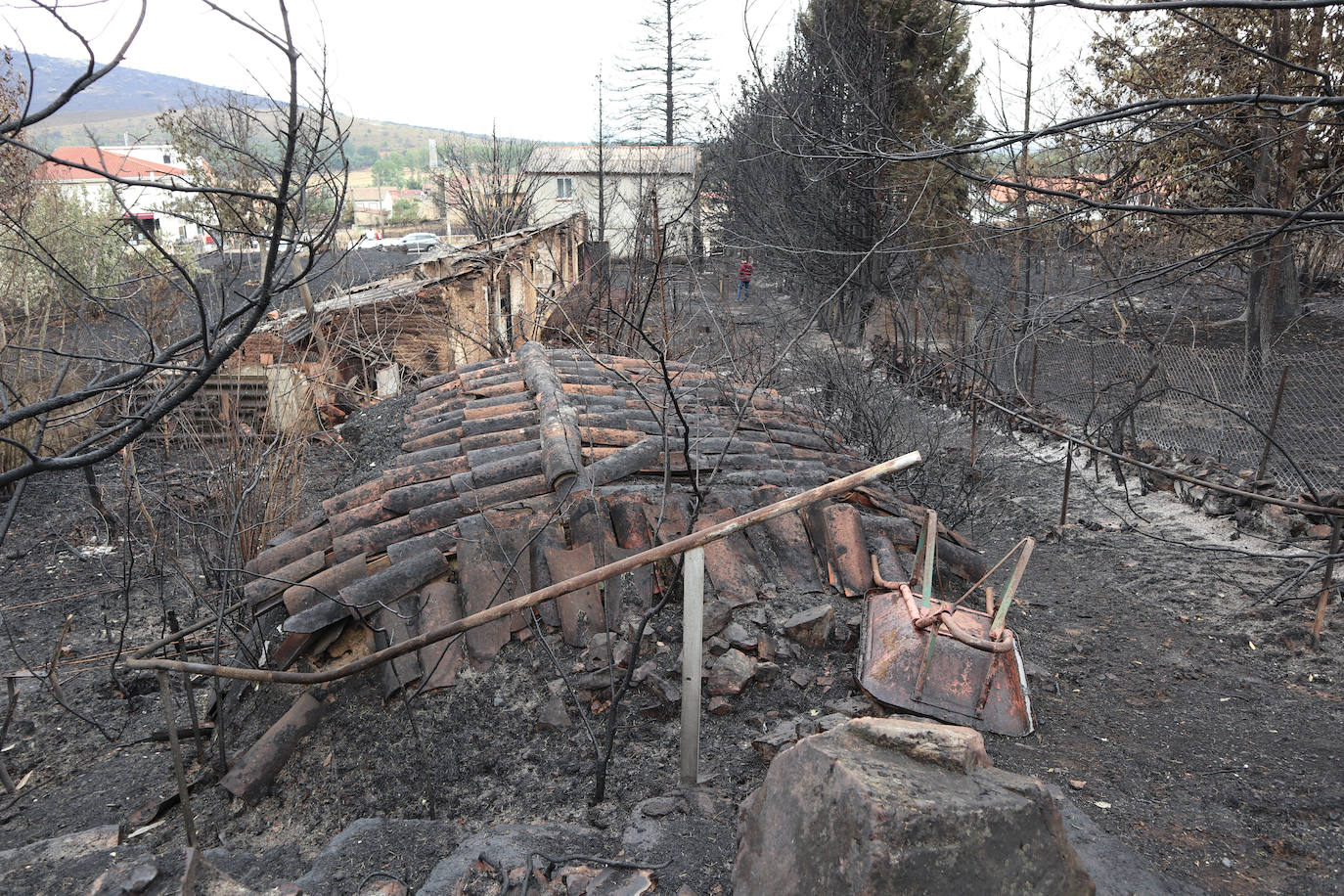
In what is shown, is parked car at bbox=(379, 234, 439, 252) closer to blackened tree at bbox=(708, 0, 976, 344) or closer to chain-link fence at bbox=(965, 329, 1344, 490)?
blackened tree at bbox=(708, 0, 976, 344)

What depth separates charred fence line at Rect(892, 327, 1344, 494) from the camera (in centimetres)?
821

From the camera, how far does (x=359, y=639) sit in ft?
11.8

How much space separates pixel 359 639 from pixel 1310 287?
19.1 metres

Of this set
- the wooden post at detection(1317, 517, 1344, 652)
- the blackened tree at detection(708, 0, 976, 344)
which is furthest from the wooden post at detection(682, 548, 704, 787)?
the blackened tree at detection(708, 0, 976, 344)

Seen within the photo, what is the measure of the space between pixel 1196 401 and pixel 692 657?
10541mm

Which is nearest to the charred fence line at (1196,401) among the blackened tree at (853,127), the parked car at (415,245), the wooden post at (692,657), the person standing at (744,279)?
the blackened tree at (853,127)

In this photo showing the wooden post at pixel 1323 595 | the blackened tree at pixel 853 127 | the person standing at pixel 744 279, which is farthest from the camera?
the person standing at pixel 744 279

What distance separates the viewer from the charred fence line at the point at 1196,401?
26.9ft

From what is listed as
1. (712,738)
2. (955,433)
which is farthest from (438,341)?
(712,738)

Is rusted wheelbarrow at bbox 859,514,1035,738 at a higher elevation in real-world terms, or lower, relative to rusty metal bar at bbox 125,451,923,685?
lower

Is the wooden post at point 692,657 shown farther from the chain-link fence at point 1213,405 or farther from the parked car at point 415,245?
the parked car at point 415,245

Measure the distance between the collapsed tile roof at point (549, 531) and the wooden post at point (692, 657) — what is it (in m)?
0.55

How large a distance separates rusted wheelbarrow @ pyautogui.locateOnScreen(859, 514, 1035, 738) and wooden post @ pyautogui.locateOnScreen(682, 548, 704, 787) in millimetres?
976

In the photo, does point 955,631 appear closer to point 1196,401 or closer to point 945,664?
point 945,664
